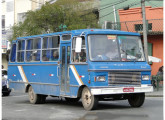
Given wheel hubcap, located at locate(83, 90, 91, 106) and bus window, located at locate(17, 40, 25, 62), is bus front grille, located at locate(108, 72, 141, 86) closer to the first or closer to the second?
wheel hubcap, located at locate(83, 90, 91, 106)

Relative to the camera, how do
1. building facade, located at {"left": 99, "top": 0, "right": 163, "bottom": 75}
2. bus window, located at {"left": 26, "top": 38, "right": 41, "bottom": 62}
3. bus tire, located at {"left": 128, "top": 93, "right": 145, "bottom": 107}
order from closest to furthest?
bus tire, located at {"left": 128, "top": 93, "right": 145, "bottom": 107}, bus window, located at {"left": 26, "top": 38, "right": 41, "bottom": 62}, building facade, located at {"left": 99, "top": 0, "right": 163, "bottom": 75}

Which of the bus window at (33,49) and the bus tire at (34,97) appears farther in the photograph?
the bus tire at (34,97)

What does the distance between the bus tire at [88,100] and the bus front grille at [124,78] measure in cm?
76

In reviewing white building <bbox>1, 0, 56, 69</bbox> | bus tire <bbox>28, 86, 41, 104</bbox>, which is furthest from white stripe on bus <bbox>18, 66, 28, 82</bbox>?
white building <bbox>1, 0, 56, 69</bbox>

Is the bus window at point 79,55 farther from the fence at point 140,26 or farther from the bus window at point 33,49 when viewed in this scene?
the fence at point 140,26

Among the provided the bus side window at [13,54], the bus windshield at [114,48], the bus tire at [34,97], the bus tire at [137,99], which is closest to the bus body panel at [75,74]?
the bus windshield at [114,48]

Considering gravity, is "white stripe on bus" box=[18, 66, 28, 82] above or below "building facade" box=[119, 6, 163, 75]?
below

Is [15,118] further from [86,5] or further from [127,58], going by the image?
[86,5]

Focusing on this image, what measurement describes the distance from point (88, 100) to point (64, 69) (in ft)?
6.55

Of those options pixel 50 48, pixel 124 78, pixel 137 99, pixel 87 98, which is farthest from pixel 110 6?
pixel 87 98

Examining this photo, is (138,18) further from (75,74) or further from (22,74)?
(75,74)

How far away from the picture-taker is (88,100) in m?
14.2

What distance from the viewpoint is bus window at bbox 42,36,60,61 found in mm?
16250

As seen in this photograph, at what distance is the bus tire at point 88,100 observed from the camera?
13.9 m
